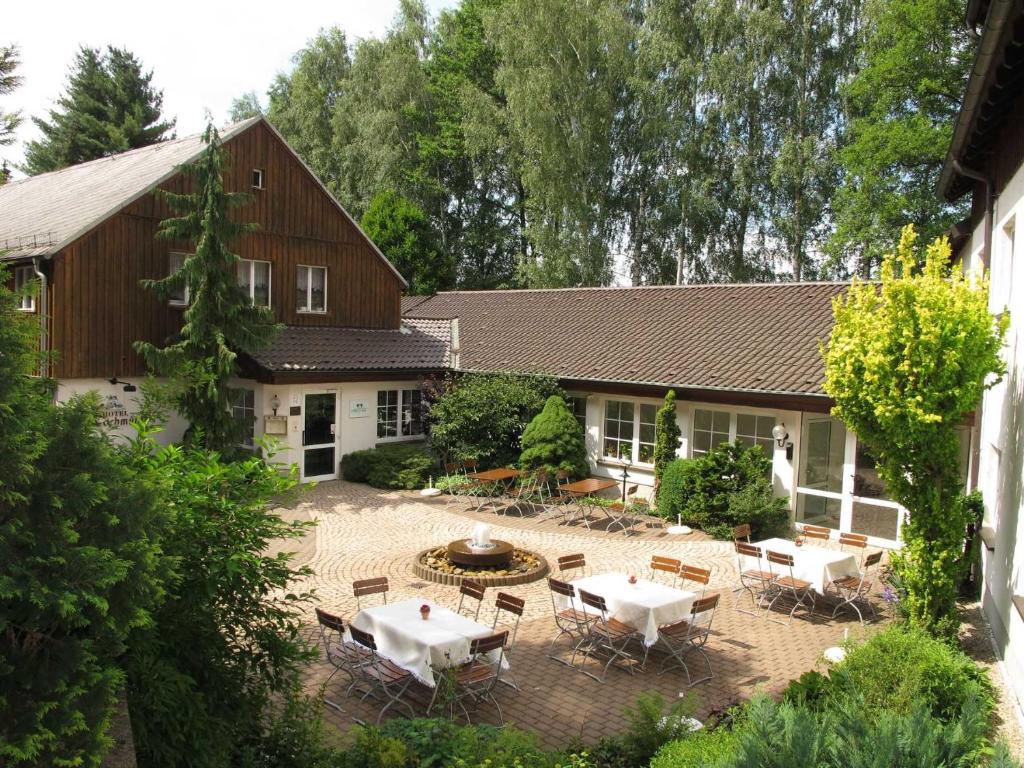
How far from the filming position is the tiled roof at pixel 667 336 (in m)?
16.1

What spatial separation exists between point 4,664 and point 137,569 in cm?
65

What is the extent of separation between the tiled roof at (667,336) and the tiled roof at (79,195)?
8.78 meters

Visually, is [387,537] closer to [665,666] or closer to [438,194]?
[665,666]

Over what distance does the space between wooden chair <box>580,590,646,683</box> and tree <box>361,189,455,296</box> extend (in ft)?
89.8

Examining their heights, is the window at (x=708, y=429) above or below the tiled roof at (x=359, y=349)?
below

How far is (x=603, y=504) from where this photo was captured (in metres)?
16.1

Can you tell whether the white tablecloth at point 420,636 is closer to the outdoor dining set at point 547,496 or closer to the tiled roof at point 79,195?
the outdoor dining set at point 547,496

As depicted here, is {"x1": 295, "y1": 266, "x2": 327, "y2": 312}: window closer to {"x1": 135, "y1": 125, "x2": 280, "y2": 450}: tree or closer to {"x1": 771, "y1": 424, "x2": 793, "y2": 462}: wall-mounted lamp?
{"x1": 135, "y1": 125, "x2": 280, "y2": 450}: tree

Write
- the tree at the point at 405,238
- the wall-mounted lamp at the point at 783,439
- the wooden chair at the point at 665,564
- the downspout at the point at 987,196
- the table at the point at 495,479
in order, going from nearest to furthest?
the wooden chair at the point at 665,564 < the downspout at the point at 987,196 < the wall-mounted lamp at the point at 783,439 < the table at the point at 495,479 < the tree at the point at 405,238

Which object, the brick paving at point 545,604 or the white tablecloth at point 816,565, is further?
the white tablecloth at point 816,565

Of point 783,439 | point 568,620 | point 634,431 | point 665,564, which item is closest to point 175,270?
point 634,431

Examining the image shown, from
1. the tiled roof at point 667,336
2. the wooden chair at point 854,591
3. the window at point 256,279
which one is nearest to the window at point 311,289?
the window at point 256,279

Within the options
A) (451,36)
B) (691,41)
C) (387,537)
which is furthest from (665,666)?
(451,36)

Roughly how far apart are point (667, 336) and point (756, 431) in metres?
4.10
